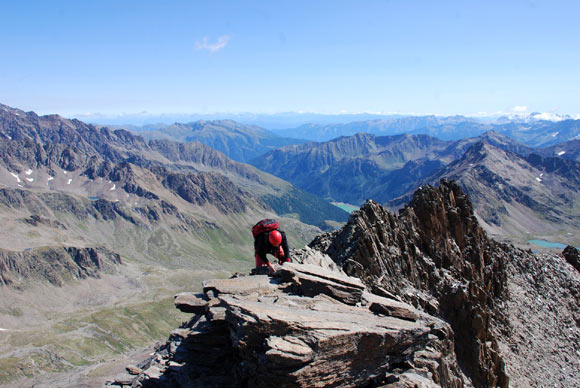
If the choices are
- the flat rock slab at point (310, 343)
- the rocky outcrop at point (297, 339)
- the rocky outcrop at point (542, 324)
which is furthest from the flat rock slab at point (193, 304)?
the rocky outcrop at point (542, 324)

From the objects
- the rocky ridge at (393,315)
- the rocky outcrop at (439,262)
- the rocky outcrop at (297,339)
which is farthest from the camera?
the rocky outcrop at (439,262)

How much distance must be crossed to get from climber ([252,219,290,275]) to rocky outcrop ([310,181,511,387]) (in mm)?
8482

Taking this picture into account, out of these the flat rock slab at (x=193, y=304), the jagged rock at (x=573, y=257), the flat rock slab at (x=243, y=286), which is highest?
the flat rock slab at (x=243, y=286)

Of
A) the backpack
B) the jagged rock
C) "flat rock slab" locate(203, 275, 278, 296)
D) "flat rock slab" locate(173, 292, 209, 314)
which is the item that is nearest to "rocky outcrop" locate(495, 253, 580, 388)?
the jagged rock

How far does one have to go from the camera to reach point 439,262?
182 feet

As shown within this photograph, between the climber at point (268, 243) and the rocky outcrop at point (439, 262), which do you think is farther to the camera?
the rocky outcrop at point (439, 262)

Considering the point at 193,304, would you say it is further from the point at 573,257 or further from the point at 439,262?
the point at 573,257

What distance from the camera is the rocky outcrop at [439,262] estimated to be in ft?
143

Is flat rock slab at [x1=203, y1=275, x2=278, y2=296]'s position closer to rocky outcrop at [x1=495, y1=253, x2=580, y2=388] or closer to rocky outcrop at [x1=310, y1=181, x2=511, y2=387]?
rocky outcrop at [x1=310, y1=181, x2=511, y2=387]

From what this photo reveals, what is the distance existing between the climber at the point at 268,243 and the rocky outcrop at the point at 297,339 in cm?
155

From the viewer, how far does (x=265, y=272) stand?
26.8m

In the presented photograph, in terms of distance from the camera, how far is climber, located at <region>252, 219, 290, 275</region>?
25.8 meters

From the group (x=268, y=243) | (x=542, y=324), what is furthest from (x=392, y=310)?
(x=542, y=324)

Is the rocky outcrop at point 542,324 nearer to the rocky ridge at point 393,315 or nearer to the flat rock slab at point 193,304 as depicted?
the rocky ridge at point 393,315
